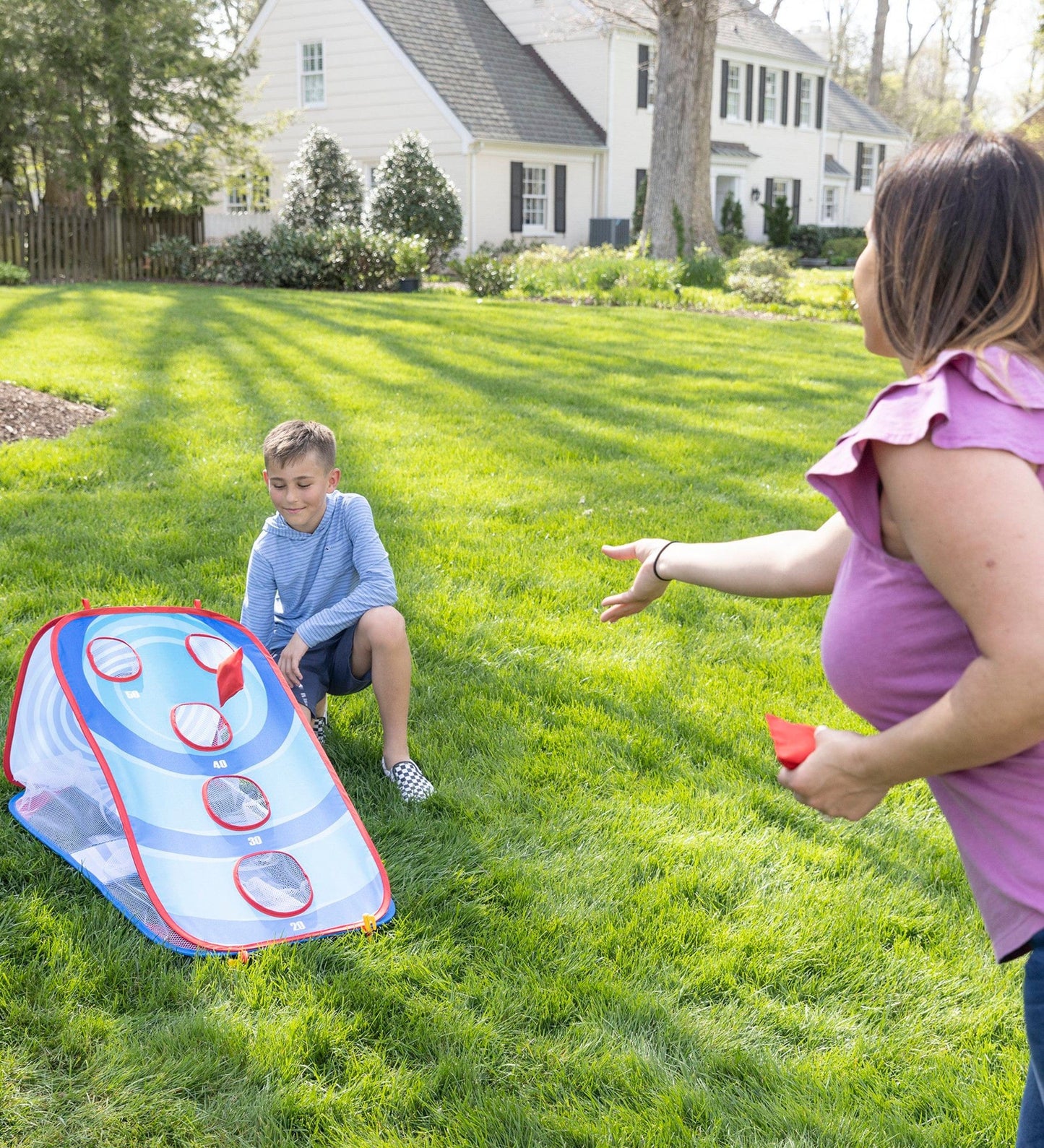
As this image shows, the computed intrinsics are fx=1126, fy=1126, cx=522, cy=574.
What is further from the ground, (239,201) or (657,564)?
(239,201)

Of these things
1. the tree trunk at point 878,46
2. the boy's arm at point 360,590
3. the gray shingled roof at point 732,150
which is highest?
the tree trunk at point 878,46

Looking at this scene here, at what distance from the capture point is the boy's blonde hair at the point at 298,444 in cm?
328

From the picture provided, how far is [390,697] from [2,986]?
1.32 metres

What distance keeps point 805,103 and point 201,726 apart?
3726 centimetres

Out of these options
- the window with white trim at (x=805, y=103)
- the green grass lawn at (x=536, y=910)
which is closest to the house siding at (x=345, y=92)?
the window with white trim at (x=805, y=103)

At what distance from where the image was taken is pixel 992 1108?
7.02 ft

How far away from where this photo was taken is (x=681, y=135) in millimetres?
20391

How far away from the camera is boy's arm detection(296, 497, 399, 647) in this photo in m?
3.38

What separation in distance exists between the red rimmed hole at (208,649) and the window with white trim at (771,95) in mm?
34676

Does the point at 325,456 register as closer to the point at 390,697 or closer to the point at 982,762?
the point at 390,697

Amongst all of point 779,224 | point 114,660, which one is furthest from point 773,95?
point 114,660

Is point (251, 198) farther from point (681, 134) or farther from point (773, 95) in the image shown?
point (773, 95)

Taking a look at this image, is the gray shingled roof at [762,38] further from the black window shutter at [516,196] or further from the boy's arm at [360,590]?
the boy's arm at [360,590]

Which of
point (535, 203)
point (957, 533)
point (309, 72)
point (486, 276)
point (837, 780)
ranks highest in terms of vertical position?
point (309, 72)
